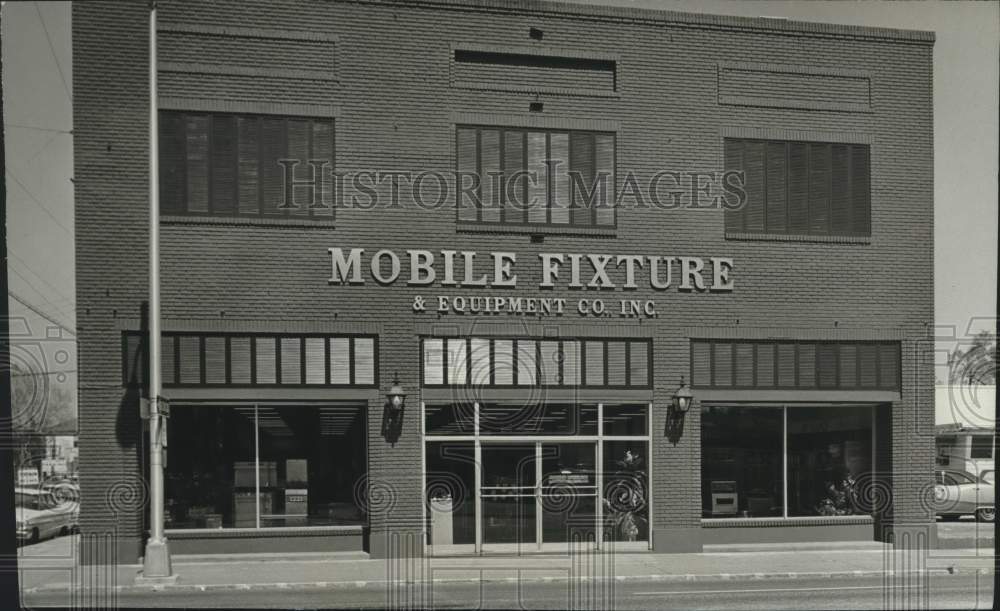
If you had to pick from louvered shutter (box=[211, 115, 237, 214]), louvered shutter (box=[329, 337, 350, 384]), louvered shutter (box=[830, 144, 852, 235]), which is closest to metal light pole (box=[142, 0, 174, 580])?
louvered shutter (box=[211, 115, 237, 214])

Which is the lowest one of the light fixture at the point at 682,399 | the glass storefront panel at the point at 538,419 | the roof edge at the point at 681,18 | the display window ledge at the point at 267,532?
the display window ledge at the point at 267,532

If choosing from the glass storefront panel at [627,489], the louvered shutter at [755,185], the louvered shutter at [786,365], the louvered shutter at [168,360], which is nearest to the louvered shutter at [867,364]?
the louvered shutter at [786,365]

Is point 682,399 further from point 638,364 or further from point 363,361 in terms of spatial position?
point 363,361

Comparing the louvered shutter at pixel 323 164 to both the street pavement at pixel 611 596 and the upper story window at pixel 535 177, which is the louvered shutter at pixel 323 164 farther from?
the street pavement at pixel 611 596

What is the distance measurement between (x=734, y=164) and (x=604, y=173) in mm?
2499

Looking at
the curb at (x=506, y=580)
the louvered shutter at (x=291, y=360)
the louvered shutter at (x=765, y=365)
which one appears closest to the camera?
the curb at (x=506, y=580)

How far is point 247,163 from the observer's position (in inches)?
691

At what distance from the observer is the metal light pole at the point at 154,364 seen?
15406 mm

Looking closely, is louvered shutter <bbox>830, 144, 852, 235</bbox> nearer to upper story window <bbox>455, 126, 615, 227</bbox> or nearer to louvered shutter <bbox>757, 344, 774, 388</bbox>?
louvered shutter <bbox>757, 344, 774, 388</bbox>

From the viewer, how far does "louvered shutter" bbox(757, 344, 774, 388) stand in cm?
1922

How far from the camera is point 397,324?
59.3 feet

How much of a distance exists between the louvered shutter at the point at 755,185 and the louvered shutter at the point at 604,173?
2553 mm

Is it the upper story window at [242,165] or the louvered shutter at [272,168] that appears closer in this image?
the upper story window at [242,165]

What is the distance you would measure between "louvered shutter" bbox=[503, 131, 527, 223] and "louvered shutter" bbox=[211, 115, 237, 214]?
4.74m
